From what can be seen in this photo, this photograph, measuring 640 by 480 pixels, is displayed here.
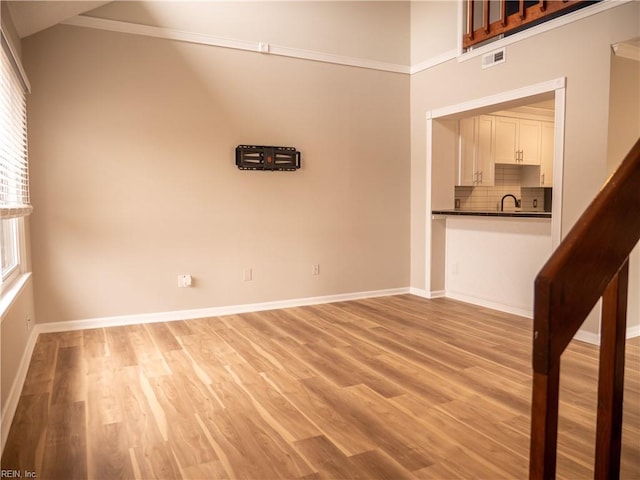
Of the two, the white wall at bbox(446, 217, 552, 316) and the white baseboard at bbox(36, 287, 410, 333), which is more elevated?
the white wall at bbox(446, 217, 552, 316)

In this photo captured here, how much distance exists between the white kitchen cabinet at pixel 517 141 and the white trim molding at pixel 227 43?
5.72ft

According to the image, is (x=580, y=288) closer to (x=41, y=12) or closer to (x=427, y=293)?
(x=41, y=12)

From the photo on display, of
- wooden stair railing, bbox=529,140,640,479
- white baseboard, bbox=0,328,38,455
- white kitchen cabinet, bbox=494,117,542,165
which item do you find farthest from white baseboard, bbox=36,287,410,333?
wooden stair railing, bbox=529,140,640,479

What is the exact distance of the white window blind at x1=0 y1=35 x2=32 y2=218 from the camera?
2.91m

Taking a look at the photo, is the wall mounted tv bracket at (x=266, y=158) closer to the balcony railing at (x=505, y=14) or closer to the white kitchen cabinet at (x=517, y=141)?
the balcony railing at (x=505, y=14)

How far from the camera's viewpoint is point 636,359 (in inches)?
135

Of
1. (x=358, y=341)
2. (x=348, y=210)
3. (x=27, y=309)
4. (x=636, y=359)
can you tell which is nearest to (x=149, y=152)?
(x=27, y=309)

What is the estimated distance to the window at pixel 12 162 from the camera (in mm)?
2932

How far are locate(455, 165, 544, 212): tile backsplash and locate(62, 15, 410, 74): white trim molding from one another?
2.16m

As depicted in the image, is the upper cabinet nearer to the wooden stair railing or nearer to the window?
the window

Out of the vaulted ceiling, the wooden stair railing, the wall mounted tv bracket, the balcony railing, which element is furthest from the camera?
the wall mounted tv bracket

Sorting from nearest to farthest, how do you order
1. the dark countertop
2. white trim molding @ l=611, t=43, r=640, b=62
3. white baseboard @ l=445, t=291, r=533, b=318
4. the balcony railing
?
1. white trim molding @ l=611, t=43, r=640, b=62
2. the balcony railing
3. the dark countertop
4. white baseboard @ l=445, t=291, r=533, b=318

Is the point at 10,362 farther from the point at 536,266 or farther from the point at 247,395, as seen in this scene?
the point at 536,266

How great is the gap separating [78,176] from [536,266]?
14.2 feet
